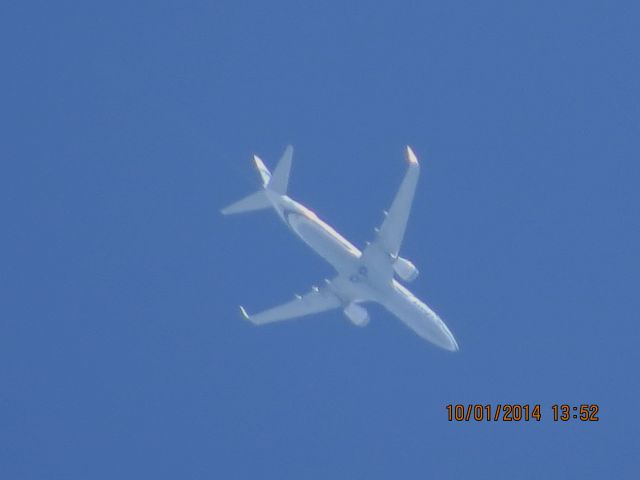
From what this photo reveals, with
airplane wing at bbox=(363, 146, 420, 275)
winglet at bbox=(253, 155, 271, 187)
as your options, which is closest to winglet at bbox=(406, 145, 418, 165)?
airplane wing at bbox=(363, 146, 420, 275)

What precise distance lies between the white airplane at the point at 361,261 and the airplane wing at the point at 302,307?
0.31 ft

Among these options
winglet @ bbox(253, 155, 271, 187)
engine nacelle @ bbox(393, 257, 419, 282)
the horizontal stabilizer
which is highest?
winglet @ bbox(253, 155, 271, 187)

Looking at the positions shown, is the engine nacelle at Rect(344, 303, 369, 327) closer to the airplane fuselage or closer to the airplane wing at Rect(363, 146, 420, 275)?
the airplane fuselage

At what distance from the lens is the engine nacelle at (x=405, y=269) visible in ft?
285

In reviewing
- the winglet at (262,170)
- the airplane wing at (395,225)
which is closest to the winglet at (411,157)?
the airplane wing at (395,225)

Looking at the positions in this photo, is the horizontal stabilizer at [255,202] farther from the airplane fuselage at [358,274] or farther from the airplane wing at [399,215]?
the airplane wing at [399,215]

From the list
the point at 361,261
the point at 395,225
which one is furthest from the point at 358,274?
the point at 395,225

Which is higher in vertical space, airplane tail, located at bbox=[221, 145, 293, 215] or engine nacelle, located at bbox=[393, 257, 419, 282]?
airplane tail, located at bbox=[221, 145, 293, 215]

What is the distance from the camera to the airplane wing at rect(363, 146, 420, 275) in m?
83.4

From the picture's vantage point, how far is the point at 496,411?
Answer: 3543 inches

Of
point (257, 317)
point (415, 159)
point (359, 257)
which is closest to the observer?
point (415, 159)

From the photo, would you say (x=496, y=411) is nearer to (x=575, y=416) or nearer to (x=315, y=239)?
(x=575, y=416)

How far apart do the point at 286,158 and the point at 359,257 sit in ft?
26.2

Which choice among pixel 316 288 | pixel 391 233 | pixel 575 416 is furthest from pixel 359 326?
pixel 575 416
